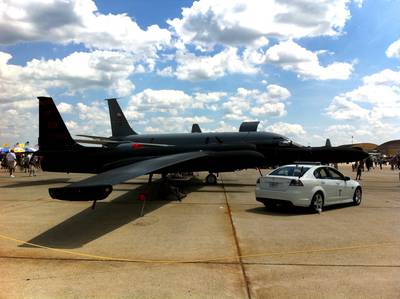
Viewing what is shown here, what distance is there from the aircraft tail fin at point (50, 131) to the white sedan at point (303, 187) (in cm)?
1285

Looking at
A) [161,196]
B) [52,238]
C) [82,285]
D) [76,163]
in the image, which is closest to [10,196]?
[76,163]

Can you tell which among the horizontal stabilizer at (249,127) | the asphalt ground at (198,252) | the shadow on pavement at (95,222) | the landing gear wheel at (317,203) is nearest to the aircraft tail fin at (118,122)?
the horizontal stabilizer at (249,127)

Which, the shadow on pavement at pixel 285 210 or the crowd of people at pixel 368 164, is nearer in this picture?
the shadow on pavement at pixel 285 210

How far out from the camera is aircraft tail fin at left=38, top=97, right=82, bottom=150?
21.4 m

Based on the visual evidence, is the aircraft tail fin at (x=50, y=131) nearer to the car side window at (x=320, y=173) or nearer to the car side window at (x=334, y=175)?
the car side window at (x=320, y=173)

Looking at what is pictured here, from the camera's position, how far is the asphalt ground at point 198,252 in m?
5.45

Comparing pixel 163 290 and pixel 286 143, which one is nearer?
pixel 163 290

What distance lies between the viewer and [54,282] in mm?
5660

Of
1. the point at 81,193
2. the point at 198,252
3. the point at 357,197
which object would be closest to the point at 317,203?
the point at 357,197

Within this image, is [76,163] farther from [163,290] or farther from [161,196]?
[163,290]

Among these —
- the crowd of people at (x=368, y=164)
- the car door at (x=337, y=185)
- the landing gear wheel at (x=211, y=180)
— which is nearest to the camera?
the car door at (x=337, y=185)

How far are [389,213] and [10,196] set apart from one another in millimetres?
15016

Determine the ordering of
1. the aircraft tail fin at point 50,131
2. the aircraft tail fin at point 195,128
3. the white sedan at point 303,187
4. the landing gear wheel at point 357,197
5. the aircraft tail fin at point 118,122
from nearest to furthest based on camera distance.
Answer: the white sedan at point 303,187
the landing gear wheel at point 357,197
the aircraft tail fin at point 50,131
the aircraft tail fin at point 118,122
the aircraft tail fin at point 195,128

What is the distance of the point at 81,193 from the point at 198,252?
8.75ft
